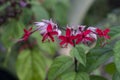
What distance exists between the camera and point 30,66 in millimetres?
2135

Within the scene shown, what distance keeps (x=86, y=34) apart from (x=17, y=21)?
89 cm

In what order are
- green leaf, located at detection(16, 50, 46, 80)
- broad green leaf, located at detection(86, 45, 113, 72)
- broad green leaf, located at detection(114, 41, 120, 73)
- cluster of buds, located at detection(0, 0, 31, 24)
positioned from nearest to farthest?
1. broad green leaf, located at detection(114, 41, 120, 73)
2. broad green leaf, located at detection(86, 45, 113, 72)
3. cluster of buds, located at detection(0, 0, 31, 24)
4. green leaf, located at detection(16, 50, 46, 80)

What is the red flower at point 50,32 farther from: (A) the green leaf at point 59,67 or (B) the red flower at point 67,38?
(A) the green leaf at point 59,67

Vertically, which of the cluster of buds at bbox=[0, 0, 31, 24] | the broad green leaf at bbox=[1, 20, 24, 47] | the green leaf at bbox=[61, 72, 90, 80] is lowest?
the broad green leaf at bbox=[1, 20, 24, 47]

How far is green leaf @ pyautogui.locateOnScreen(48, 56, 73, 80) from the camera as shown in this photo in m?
1.36

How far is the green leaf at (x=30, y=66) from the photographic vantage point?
2105 mm

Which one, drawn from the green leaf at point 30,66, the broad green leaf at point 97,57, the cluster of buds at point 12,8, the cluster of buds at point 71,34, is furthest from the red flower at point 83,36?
the green leaf at point 30,66

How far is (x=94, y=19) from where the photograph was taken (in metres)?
5.75

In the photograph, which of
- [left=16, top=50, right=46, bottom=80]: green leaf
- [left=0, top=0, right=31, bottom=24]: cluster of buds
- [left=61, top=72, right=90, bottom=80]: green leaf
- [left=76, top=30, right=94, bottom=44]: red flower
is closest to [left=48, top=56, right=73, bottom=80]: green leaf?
[left=61, top=72, right=90, bottom=80]: green leaf

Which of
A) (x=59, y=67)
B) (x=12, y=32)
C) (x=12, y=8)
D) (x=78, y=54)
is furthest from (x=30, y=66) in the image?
(x=78, y=54)

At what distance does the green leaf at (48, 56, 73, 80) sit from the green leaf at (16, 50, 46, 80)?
2.37ft

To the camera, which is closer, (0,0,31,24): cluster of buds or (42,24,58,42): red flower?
(42,24,58,42): red flower

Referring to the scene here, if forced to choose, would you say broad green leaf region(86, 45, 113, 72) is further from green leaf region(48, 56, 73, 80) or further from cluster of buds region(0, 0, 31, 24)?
cluster of buds region(0, 0, 31, 24)

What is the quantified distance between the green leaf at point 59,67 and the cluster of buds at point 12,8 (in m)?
0.62
